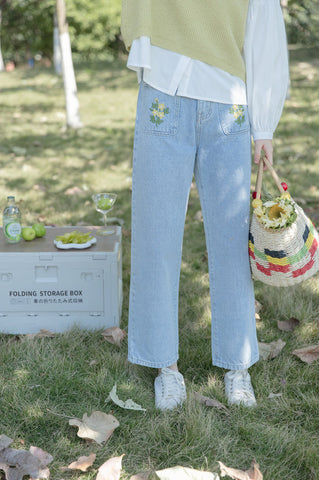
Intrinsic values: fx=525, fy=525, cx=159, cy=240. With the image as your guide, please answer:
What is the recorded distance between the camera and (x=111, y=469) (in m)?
1.76

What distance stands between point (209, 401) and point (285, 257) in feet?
2.28

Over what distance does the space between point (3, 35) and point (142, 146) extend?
1204 inches

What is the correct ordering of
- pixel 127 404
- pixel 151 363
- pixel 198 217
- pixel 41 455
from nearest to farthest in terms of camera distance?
pixel 41 455 < pixel 127 404 < pixel 151 363 < pixel 198 217

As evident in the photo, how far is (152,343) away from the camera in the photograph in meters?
2.15

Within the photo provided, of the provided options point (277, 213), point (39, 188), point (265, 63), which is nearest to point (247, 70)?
point (265, 63)

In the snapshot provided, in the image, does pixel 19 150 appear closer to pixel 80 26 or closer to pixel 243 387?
pixel 243 387

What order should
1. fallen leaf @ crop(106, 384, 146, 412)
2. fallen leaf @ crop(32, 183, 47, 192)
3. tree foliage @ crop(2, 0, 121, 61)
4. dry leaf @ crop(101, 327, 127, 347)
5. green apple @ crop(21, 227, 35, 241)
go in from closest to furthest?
fallen leaf @ crop(106, 384, 146, 412) → dry leaf @ crop(101, 327, 127, 347) → green apple @ crop(21, 227, 35, 241) → fallen leaf @ crop(32, 183, 47, 192) → tree foliage @ crop(2, 0, 121, 61)

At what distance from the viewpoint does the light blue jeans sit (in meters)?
1.90

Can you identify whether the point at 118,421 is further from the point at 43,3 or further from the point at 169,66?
the point at 43,3

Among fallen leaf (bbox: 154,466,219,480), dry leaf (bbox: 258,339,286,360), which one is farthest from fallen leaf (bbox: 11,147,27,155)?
fallen leaf (bbox: 154,466,219,480)

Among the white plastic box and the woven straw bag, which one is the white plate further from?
the woven straw bag

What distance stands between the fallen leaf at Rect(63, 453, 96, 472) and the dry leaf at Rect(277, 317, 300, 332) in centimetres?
132

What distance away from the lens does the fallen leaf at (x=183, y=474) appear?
171cm

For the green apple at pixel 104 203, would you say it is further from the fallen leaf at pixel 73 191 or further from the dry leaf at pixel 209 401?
the fallen leaf at pixel 73 191
